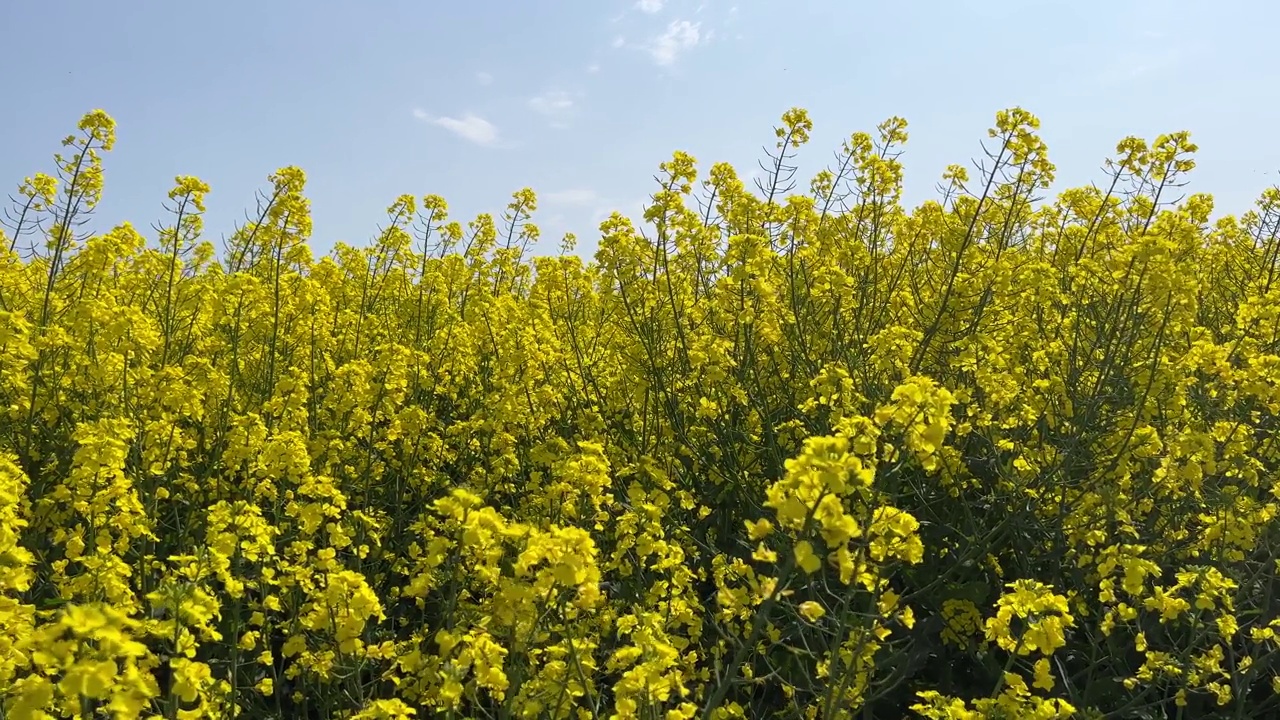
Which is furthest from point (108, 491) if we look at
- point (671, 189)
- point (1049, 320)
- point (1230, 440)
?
point (1049, 320)

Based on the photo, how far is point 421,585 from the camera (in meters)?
2.39

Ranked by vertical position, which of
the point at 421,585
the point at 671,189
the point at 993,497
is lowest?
the point at 421,585

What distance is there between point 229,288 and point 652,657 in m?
3.90

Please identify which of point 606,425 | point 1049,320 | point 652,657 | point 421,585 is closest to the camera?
point 652,657

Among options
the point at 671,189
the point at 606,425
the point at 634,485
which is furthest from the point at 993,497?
the point at 671,189

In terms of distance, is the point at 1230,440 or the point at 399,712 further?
the point at 1230,440

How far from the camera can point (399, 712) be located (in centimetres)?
219

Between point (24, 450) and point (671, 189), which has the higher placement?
point (671, 189)

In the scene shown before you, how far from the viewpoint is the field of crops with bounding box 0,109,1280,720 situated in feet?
7.47

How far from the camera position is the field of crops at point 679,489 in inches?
89.6

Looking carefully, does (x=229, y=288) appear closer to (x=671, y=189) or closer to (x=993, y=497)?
(x=671, y=189)

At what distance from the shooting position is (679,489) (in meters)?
4.38

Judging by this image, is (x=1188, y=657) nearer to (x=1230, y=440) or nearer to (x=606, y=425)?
(x=1230, y=440)

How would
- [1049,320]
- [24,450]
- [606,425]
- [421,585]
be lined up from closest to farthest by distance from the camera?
[421,585] < [24,450] < [606,425] < [1049,320]
